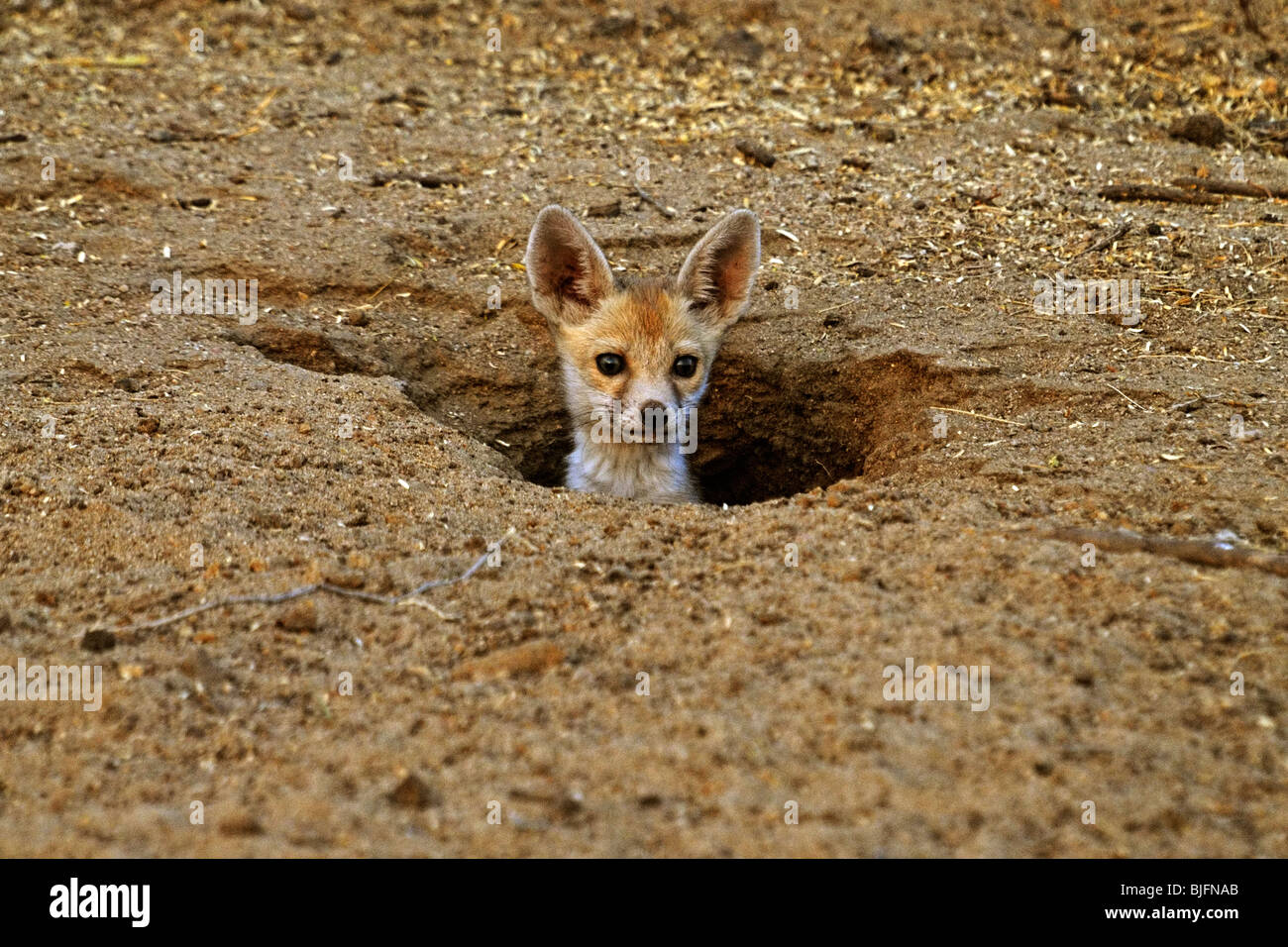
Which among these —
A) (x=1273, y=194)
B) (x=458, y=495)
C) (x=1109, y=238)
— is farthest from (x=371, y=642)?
(x=1273, y=194)

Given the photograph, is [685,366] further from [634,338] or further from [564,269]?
[564,269]

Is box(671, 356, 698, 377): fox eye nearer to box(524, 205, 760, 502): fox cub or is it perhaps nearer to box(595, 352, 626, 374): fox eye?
box(524, 205, 760, 502): fox cub

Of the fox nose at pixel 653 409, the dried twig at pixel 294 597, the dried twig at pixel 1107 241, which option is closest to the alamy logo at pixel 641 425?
the fox nose at pixel 653 409

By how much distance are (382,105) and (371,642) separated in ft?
16.3

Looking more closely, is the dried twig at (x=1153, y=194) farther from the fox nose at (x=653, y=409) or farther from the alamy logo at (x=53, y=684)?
the alamy logo at (x=53, y=684)

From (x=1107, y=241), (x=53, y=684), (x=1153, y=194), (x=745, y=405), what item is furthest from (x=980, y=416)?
(x=53, y=684)

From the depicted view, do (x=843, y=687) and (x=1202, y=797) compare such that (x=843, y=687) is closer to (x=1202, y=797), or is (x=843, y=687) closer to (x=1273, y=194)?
(x=1202, y=797)

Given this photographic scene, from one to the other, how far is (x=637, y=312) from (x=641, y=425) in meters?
0.54

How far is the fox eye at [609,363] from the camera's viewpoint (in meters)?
4.84

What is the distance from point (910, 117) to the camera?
6.74 metres

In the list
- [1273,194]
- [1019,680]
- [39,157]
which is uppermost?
[39,157]

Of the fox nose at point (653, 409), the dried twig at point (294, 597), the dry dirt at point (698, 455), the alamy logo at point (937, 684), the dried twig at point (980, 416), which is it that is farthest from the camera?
the fox nose at point (653, 409)

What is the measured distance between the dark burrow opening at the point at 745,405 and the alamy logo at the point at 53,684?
2.58 meters

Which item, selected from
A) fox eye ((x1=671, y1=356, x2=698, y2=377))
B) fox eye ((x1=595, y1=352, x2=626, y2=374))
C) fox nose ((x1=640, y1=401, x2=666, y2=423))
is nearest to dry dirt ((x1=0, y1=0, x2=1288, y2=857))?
fox eye ((x1=671, y1=356, x2=698, y2=377))
